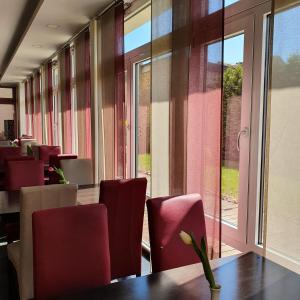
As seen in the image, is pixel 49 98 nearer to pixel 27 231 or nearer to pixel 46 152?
pixel 46 152

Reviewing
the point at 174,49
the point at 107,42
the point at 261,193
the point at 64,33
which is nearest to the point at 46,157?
the point at 64,33

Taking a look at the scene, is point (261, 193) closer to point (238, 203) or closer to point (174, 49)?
point (238, 203)

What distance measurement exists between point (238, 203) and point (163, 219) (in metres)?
1.24

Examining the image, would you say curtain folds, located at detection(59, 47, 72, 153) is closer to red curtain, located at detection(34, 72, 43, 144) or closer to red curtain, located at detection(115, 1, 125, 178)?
red curtain, located at detection(115, 1, 125, 178)

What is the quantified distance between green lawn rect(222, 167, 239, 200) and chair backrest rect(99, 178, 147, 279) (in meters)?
0.80

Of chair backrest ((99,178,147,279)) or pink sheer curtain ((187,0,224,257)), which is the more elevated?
pink sheer curtain ((187,0,224,257))

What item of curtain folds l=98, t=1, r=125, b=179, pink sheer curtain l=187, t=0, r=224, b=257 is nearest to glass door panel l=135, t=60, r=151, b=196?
curtain folds l=98, t=1, r=125, b=179

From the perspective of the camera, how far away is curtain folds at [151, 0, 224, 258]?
2.44 meters

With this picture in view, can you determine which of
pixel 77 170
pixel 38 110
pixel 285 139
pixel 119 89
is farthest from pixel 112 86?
pixel 38 110

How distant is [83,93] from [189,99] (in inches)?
128

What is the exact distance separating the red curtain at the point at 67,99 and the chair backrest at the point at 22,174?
295 cm

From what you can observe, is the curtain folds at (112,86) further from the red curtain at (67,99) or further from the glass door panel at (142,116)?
the red curtain at (67,99)

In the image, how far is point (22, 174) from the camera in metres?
3.63

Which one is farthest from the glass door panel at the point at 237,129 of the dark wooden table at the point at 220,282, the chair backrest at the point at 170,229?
the dark wooden table at the point at 220,282
